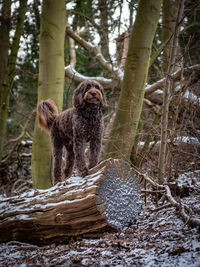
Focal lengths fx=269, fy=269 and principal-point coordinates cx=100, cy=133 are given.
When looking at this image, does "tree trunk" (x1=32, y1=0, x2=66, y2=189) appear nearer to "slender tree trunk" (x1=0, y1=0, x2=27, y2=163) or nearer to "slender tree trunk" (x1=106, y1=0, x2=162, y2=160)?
"slender tree trunk" (x1=106, y1=0, x2=162, y2=160)

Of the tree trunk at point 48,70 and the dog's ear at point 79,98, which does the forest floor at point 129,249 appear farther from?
the tree trunk at point 48,70

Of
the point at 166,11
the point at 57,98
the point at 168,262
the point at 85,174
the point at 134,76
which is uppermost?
the point at 166,11

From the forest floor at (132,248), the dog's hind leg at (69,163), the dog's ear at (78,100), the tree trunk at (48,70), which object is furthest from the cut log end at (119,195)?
the tree trunk at (48,70)

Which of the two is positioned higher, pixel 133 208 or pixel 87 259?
pixel 133 208

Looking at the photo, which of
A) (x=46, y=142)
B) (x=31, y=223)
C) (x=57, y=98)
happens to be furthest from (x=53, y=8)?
(x=31, y=223)

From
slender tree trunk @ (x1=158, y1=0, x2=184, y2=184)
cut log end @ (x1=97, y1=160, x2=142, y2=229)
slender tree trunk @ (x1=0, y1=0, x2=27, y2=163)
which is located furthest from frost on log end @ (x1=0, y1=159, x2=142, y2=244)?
slender tree trunk @ (x1=0, y1=0, x2=27, y2=163)

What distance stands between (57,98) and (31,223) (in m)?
3.18

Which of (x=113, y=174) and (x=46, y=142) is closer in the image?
(x=113, y=174)

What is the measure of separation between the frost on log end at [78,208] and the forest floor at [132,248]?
0.45 feet

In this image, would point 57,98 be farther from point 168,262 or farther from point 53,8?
point 168,262

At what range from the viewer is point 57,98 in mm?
6016

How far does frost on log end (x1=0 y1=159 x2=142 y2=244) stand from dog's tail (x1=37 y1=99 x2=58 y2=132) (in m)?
1.29

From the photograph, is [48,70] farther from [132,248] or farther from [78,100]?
[132,248]

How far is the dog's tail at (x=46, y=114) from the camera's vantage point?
459 centimetres
